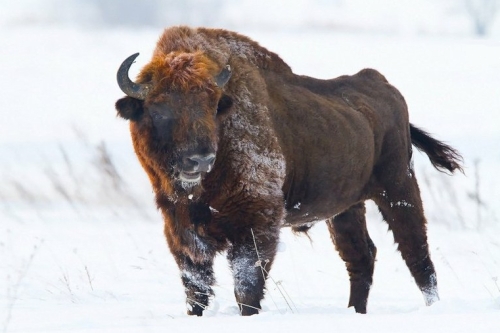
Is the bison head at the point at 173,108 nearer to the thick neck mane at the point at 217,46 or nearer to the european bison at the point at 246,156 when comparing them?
the european bison at the point at 246,156

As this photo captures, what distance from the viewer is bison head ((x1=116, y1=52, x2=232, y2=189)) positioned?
5.34 m

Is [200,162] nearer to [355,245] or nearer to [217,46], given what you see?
[217,46]

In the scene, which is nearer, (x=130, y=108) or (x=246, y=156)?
(x=130, y=108)

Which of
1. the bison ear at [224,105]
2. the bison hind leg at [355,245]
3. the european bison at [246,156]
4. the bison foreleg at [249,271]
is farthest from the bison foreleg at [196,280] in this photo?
the bison hind leg at [355,245]

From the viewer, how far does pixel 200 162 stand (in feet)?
16.7

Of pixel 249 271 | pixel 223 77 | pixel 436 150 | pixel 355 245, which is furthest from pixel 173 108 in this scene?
pixel 436 150

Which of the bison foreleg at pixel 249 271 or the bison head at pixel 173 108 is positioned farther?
the bison foreleg at pixel 249 271

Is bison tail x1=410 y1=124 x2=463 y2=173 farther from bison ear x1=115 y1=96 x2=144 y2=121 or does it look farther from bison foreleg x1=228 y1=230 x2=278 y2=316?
bison ear x1=115 y1=96 x2=144 y2=121

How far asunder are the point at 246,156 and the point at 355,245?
2374mm

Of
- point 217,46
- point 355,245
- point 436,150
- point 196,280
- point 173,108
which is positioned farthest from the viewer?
point 436,150

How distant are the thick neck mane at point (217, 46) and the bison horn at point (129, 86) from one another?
472 millimetres

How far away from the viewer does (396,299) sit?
7.92 m

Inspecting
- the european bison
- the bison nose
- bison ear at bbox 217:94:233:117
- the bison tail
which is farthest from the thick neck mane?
the bison tail

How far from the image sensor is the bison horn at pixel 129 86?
5.50 meters
